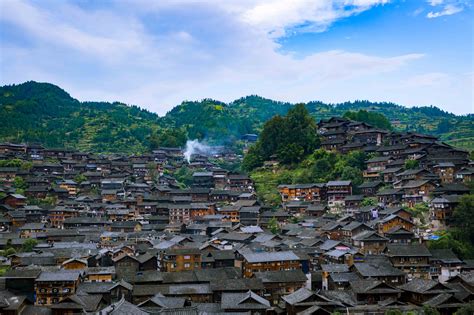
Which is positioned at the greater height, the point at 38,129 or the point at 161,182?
the point at 38,129

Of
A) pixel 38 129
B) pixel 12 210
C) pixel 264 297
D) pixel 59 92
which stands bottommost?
pixel 264 297

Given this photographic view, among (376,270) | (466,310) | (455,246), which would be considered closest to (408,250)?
(455,246)

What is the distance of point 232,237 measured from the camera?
173 feet

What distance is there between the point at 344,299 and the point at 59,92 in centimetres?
15505

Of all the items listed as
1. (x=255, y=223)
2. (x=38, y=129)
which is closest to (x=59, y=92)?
(x=38, y=129)

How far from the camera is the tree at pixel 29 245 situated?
161ft

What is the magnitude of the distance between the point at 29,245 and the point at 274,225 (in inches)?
1112

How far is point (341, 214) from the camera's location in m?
60.1

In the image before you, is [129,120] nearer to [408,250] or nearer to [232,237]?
[232,237]

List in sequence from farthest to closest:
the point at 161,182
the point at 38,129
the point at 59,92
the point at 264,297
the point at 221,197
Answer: the point at 59,92 → the point at 38,129 → the point at 161,182 → the point at 221,197 → the point at 264,297

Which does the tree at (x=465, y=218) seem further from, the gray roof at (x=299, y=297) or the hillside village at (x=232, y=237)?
the gray roof at (x=299, y=297)

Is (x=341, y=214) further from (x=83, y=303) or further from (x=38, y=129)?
(x=38, y=129)

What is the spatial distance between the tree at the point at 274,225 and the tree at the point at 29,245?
88.6 feet

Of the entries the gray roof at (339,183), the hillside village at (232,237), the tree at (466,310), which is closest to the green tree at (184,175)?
the hillside village at (232,237)
